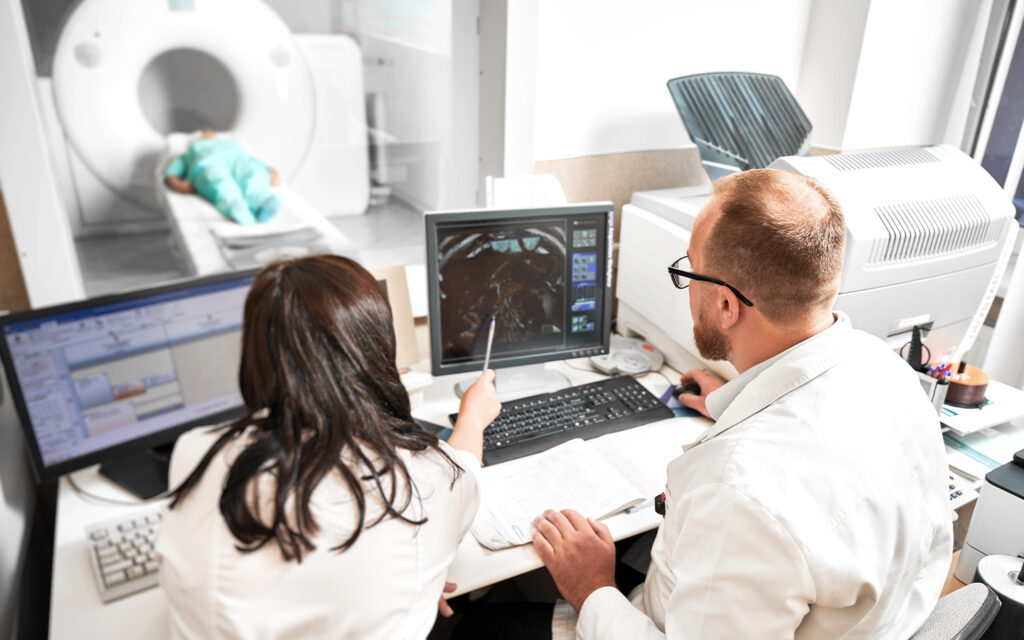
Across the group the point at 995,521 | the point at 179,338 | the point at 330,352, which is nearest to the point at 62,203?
the point at 179,338

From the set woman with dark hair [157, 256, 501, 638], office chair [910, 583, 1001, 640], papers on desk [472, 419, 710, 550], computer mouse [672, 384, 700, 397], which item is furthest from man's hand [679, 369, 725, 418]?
woman with dark hair [157, 256, 501, 638]

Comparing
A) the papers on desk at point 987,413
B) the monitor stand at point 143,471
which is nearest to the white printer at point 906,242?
the papers on desk at point 987,413

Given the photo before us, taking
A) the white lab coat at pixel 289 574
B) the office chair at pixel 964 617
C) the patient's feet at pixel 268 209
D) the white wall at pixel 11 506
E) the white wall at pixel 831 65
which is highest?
the white wall at pixel 831 65

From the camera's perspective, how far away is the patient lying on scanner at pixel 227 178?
A: 1.68 metres

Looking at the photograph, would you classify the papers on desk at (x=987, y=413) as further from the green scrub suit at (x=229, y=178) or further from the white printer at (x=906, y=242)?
the green scrub suit at (x=229, y=178)

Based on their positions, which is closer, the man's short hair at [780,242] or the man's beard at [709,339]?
the man's short hair at [780,242]

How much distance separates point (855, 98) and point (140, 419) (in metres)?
2.10

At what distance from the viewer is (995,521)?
1.21 m

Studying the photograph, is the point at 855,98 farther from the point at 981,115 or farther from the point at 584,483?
the point at 584,483

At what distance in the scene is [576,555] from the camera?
1075mm

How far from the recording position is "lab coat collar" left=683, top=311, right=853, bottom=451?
2.95 ft

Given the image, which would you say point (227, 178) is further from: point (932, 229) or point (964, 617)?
point (964, 617)

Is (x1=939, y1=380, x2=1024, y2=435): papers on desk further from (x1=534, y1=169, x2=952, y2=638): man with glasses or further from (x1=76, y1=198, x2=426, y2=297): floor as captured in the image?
(x1=76, y1=198, x2=426, y2=297): floor

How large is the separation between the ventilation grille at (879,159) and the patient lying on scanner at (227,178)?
1359mm
